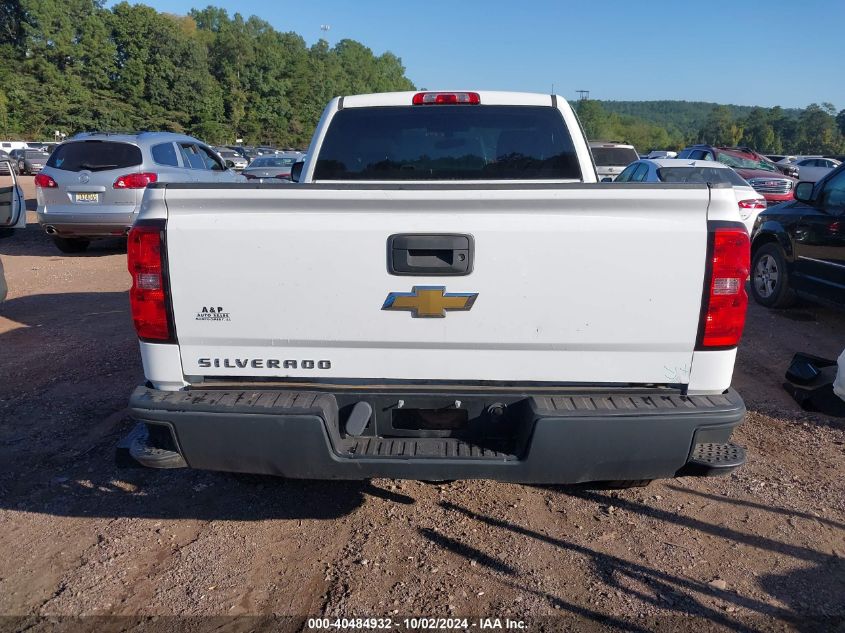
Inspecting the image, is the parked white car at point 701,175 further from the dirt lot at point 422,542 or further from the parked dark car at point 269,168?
the parked dark car at point 269,168

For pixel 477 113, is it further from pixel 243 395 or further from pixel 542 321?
pixel 243 395

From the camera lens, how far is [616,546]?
11.0 ft

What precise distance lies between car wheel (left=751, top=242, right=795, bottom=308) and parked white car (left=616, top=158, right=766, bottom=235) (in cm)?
328

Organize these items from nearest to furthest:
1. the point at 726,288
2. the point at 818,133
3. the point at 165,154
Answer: the point at 726,288, the point at 165,154, the point at 818,133

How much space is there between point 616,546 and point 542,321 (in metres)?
1.29

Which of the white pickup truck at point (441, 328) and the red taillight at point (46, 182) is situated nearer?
the white pickup truck at point (441, 328)

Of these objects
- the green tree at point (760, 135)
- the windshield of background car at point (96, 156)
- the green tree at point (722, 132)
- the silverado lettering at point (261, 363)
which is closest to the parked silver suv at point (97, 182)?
the windshield of background car at point (96, 156)

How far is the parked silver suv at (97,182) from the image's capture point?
35.7 feet

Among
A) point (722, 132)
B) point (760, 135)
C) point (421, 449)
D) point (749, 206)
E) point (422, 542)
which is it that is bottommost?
point (760, 135)

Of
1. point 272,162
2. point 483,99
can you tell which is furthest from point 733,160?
point 483,99

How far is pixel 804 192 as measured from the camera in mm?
7102

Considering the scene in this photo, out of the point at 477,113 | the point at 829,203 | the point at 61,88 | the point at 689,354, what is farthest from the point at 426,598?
the point at 61,88

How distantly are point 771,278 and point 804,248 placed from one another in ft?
2.81

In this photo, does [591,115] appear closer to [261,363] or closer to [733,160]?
[733,160]
